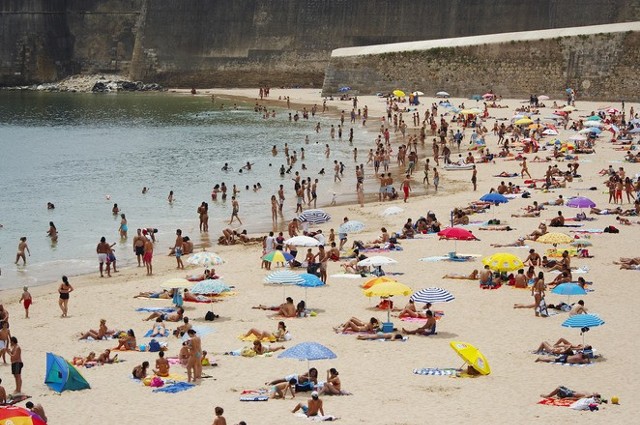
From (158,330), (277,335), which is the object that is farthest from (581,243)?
(158,330)

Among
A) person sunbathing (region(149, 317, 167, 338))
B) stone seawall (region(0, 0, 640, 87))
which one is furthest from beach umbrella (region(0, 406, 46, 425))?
stone seawall (region(0, 0, 640, 87))

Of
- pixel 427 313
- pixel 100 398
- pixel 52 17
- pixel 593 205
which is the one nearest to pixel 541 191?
pixel 593 205

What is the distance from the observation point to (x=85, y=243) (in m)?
29.0

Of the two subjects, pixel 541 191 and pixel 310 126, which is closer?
pixel 541 191

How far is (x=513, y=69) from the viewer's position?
5406 cm

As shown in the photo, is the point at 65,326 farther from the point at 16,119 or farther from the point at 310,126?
the point at 16,119

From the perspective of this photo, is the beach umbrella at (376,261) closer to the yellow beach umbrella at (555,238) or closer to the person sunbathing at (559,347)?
the yellow beach umbrella at (555,238)

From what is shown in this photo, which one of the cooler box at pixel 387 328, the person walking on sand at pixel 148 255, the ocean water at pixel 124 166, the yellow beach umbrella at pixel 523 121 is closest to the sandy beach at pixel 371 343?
the person walking on sand at pixel 148 255

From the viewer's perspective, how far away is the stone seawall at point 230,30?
6297 centimetres

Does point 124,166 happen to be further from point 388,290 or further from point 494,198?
point 388,290

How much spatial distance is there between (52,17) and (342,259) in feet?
185

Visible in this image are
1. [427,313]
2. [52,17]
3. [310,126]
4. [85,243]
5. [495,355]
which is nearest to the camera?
[495,355]

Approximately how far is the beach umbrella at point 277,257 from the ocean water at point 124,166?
466cm

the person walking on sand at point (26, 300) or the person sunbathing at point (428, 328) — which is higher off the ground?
the person sunbathing at point (428, 328)
